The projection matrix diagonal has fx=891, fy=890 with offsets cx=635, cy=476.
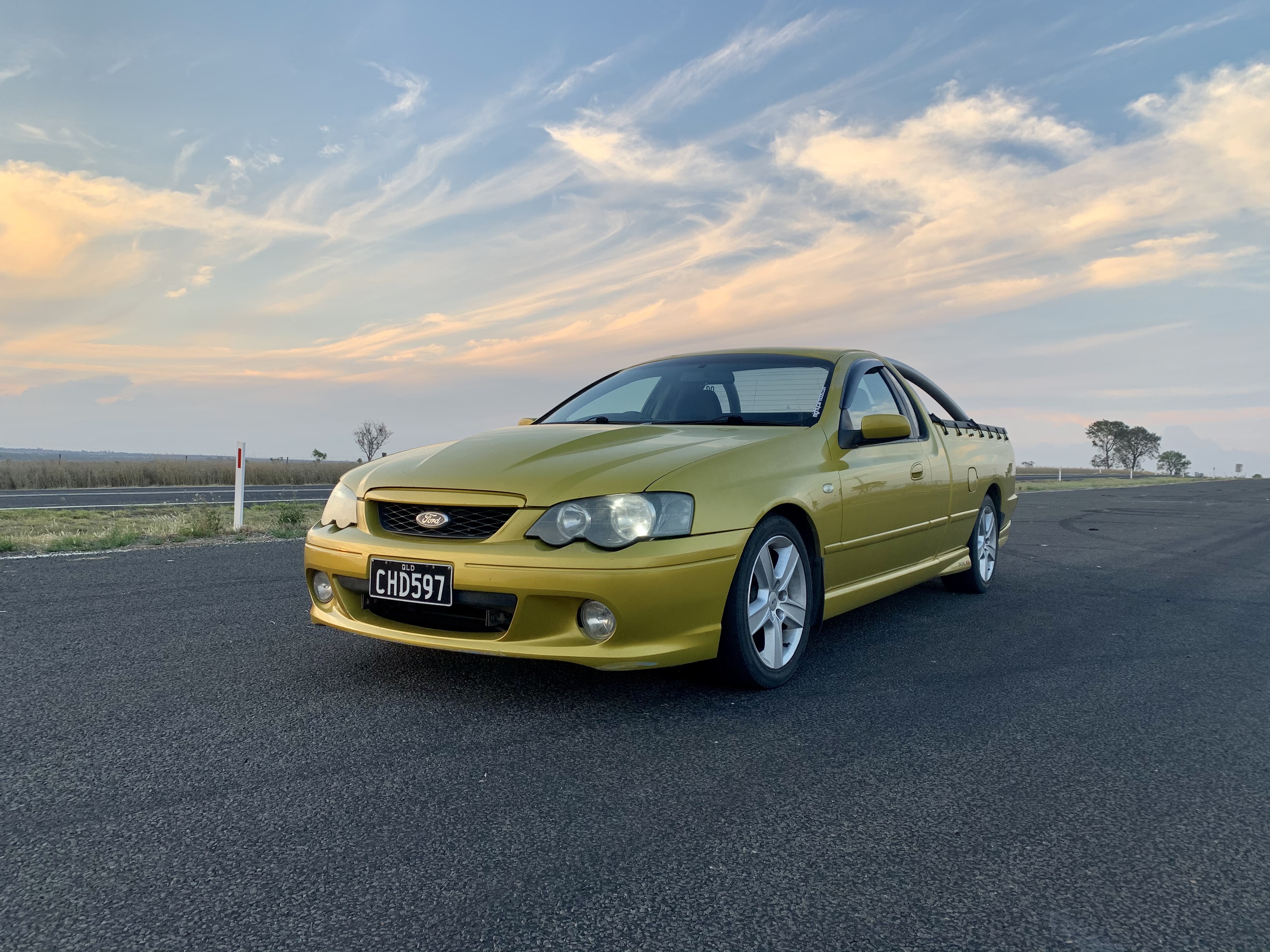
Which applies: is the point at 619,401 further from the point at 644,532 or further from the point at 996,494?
the point at 996,494

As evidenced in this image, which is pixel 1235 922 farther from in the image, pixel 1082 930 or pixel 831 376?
pixel 831 376

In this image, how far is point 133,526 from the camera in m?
11.1

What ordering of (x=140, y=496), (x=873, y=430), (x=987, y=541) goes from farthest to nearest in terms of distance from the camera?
(x=140, y=496), (x=987, y=541), (x=873, y=430)

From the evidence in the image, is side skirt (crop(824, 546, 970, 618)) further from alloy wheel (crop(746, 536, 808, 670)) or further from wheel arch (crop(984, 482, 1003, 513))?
wheel arch (crop(984, 482, 1003, 513))

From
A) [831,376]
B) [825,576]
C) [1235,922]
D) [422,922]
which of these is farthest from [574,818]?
[831,376]

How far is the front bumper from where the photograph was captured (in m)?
3.04

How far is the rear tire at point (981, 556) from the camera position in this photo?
5.99 m

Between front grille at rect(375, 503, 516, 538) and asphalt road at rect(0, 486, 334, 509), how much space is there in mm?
13941

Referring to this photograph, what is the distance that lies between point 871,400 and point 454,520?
102 inches

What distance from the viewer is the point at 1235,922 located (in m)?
1.87

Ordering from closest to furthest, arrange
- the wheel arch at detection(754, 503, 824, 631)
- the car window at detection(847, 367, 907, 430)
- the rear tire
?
the wheel arch at detection(754, 503, 824, 631) → the car window at detection(847, 367, 907, 430) → the rear tire

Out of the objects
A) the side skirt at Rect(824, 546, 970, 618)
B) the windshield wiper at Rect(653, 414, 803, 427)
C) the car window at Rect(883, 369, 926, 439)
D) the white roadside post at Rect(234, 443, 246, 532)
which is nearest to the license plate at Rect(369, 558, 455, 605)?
the windshield wiper at Rect(653, 414, 803, 427)

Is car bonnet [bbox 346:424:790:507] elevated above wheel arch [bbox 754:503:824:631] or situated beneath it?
elevated above

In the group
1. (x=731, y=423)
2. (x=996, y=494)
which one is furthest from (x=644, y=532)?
(x=996, y=494)
